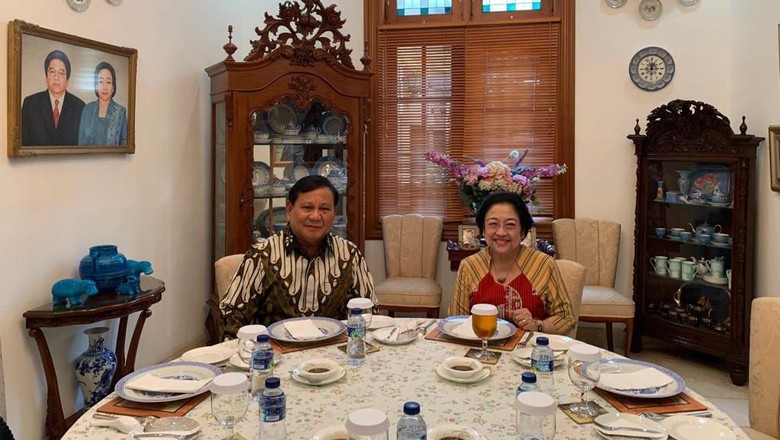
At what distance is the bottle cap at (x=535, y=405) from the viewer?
113cm

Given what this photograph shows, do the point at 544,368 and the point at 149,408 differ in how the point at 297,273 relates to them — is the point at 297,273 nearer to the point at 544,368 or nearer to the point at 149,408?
the point at 149,408

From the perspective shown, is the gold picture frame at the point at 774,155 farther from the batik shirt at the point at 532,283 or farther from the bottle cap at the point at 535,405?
the bottle cap at the point at 535,405

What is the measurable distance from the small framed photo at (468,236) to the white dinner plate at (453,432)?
9.57 ft

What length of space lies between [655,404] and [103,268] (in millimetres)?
2379

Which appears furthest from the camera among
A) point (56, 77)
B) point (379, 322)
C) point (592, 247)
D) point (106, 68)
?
point (592, 247)

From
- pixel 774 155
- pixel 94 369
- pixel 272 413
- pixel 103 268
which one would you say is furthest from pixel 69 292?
pixel 774 155

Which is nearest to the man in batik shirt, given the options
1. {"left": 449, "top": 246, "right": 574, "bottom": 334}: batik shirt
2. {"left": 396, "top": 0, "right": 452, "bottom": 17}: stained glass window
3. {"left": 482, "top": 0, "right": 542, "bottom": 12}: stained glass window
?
{"left": 449, "top": 246, "right": 574, "bottom": 334}: batik shirt

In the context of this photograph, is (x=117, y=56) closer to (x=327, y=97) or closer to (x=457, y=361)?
(x=327, y=97)

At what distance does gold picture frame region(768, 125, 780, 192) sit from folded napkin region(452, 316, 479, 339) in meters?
2.33

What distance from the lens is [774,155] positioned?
3326mm

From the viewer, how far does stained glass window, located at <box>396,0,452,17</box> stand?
4.53 m

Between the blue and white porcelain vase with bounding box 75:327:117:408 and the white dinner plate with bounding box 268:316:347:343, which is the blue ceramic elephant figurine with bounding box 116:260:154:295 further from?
the white dinner plate with bounding box 268:316:347:343

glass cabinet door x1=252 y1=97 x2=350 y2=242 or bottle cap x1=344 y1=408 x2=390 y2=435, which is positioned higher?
glass cabinet door x1=252 y1=97 x2=350 y2=242

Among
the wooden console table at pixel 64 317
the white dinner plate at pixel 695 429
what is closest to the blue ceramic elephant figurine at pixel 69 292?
the wooden console table at pixel 64 317
